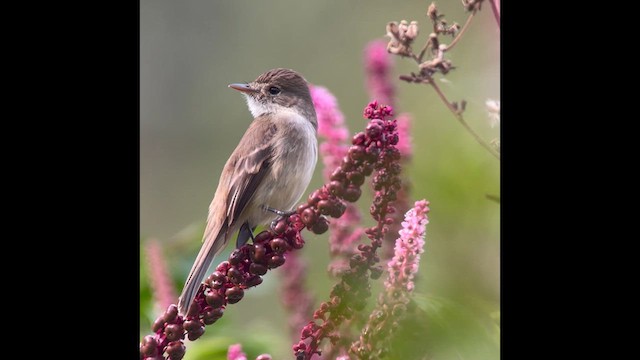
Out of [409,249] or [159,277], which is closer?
[409,249]

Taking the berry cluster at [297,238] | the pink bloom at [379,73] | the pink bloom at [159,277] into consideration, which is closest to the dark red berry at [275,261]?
the berry cluster at [297,238]

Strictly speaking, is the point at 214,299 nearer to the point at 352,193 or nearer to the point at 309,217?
the point at 309,217

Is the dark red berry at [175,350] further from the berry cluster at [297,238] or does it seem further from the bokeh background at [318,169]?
the bokeh background at [318,169]

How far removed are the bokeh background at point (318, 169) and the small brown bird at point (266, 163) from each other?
47mm

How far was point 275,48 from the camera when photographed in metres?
2.41

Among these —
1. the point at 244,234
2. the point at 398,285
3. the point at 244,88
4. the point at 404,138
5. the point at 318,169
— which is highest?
the point at 244,88

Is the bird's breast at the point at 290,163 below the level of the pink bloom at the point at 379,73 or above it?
above

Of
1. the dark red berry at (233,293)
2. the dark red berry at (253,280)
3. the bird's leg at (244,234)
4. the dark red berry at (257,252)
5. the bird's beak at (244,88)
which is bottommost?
the dark red berry at (233,293)

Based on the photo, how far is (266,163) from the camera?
2613 millimetres

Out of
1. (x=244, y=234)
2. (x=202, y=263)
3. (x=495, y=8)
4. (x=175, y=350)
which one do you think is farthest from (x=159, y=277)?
(x=495, y=8)

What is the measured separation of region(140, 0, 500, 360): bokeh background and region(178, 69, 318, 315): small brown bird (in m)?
0.05

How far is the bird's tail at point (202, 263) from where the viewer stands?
6.54ft

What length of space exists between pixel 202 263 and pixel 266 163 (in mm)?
525
